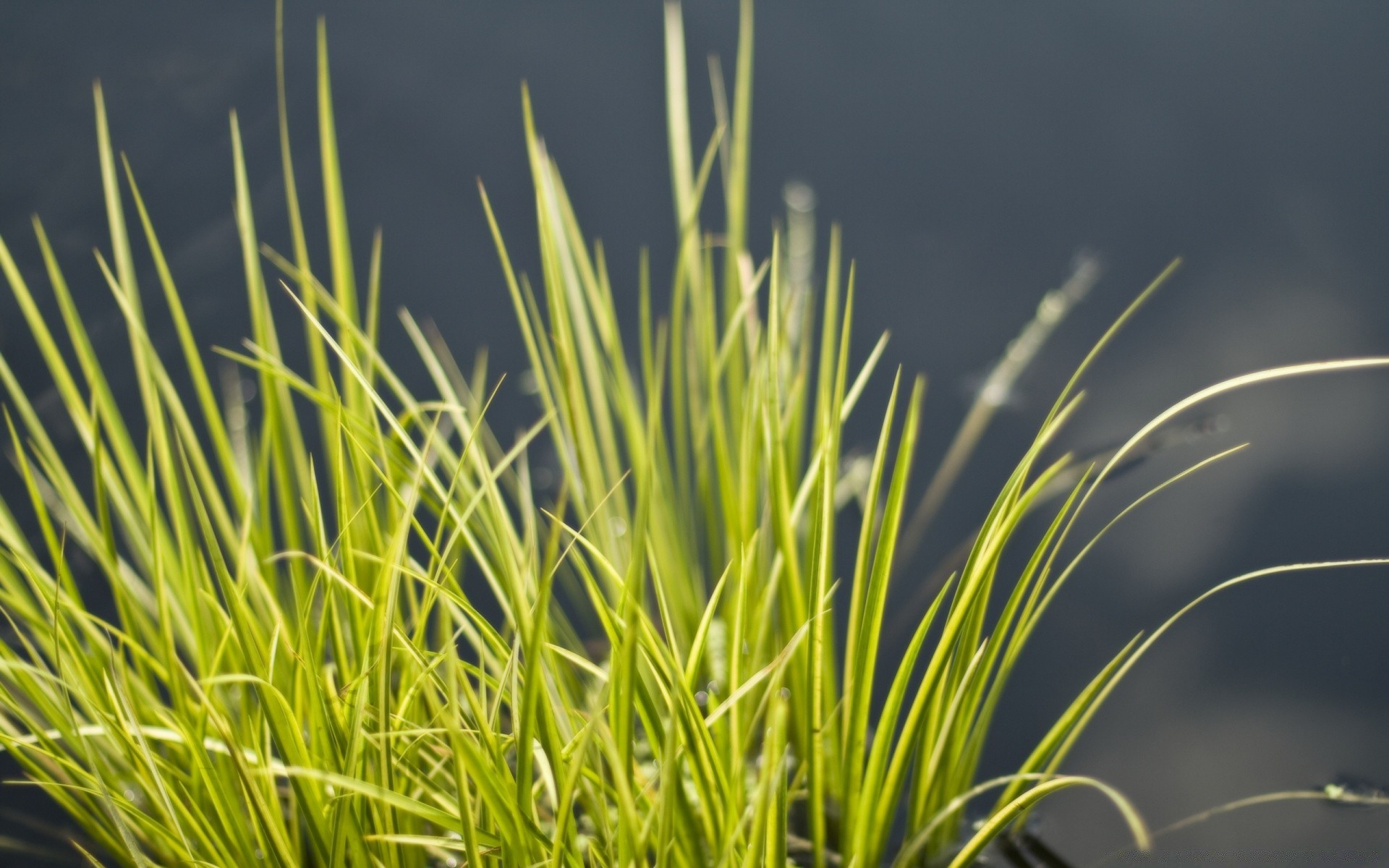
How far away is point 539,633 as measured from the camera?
38 centimetres

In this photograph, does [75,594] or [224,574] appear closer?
[224,574]

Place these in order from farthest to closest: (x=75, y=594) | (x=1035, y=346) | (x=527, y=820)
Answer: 1. (x=1035, y=346)
2. (x=75, y=594)
3. (x=527, y=820)

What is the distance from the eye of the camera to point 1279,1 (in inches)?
38.1

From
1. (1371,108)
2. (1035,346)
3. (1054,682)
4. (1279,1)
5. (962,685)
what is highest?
(1279,1)

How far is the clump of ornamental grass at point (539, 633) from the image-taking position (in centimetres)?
47

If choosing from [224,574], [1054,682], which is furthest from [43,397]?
[1054,682]

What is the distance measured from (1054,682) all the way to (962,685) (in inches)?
11.7

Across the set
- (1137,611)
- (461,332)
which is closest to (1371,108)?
(1137,611)

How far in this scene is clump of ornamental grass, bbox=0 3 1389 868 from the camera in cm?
47

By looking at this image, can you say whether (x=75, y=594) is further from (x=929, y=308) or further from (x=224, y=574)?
(x=929, y=308)

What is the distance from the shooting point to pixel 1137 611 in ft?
2.56

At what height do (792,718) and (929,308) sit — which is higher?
(929,308)

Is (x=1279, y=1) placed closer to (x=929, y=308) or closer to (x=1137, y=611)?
(x=929, y=308)

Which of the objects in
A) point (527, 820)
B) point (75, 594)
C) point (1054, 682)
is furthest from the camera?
point (1054, 682)
